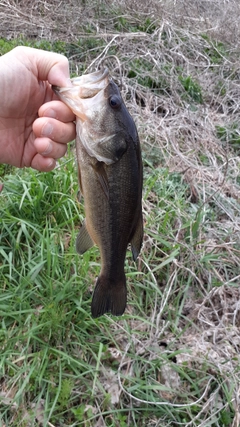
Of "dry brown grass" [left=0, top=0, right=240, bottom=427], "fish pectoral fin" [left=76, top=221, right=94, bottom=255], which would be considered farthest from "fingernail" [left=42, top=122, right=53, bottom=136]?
"dry brown grass" [left=0, top=0, right=240, bottom=427]

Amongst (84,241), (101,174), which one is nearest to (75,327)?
(84,241)

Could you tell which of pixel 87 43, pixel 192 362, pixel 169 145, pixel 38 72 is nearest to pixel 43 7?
pixel 87 43

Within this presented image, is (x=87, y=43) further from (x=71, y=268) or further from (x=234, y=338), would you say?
(x=234, y=338)

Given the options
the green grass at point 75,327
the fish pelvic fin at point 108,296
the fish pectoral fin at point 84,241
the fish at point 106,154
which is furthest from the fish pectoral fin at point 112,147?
the green grass at point 75,327

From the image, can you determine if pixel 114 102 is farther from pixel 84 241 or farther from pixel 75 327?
pixel 75 327

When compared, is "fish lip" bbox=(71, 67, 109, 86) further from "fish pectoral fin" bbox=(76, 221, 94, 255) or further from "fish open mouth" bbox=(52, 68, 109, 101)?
"fish pectoral fin" bbox=(76, 221, 94, 255)

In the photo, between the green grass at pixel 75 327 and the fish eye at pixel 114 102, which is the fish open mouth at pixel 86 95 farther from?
the green grass at pixel 75 327
